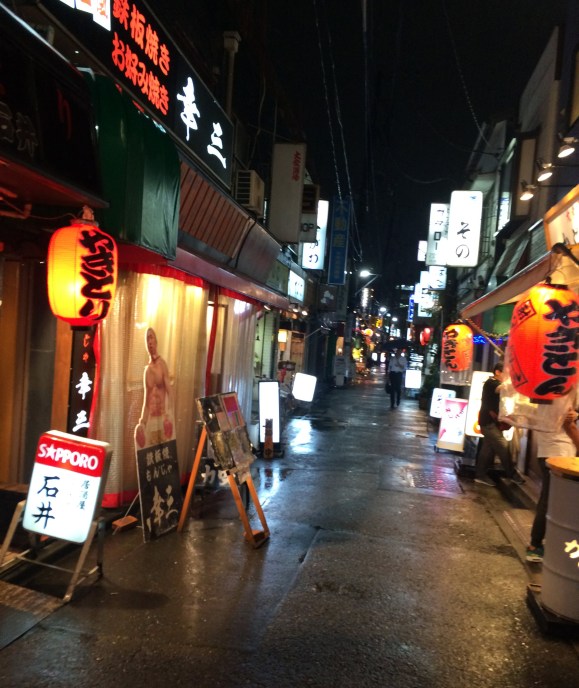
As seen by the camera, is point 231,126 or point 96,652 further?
point 231,126

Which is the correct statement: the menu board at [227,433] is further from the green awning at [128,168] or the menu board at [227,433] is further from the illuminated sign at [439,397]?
the illuminated sign at [439,397]

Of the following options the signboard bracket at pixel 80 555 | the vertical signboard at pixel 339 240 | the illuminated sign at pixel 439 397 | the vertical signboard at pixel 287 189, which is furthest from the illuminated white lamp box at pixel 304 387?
the vertical signboard at pixel 339 240

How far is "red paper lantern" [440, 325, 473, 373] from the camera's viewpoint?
11992 millimetres

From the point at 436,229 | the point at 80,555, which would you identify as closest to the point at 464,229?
the point at 436,229

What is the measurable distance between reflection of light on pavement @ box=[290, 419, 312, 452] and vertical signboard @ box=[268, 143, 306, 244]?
5511 mm

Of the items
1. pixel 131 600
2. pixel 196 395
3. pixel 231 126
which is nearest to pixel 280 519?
pixel 196 395

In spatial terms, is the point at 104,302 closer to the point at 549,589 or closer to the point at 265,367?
the point at 549,589

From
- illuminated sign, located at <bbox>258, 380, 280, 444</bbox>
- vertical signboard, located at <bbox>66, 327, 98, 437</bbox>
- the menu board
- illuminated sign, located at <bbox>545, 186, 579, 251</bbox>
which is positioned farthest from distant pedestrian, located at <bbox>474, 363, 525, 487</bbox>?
vertical signboard, located at <bbox>66, 327, 98, 437</bbox>

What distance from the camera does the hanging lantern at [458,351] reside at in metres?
12.0

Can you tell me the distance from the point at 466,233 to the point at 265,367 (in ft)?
27.3

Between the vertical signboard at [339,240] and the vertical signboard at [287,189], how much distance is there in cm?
967

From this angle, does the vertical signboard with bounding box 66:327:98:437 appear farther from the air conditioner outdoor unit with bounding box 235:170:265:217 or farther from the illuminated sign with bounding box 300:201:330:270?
the illuminated sign with bounding box 300:201:330:270

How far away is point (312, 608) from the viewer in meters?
4.83

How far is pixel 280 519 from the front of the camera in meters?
7.39
